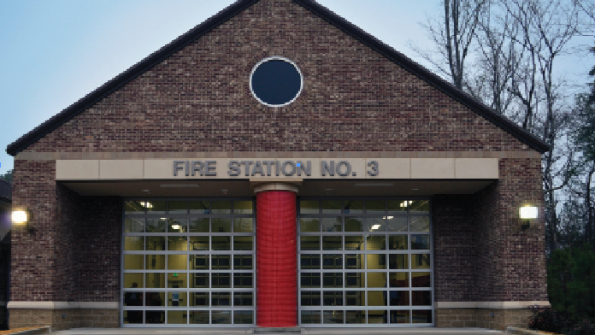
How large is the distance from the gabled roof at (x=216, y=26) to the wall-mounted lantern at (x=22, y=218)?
5.43ft

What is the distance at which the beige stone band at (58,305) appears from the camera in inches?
711

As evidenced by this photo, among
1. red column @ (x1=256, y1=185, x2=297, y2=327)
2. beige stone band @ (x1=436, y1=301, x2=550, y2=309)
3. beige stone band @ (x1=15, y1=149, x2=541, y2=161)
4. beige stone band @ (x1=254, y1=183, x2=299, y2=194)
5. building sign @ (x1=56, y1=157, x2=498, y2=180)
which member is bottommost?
beige stone band @ (x1=436, y1=301, x2=550, y2=309)

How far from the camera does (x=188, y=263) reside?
69.4 feet

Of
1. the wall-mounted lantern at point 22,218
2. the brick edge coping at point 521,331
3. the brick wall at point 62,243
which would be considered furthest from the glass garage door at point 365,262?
the wall-mounted lantern at point 22,218

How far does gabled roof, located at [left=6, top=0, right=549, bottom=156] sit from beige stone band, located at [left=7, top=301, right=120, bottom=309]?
4.08 metres

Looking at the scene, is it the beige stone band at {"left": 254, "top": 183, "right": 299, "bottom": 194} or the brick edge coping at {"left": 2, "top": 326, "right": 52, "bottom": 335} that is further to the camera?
the beige stone band at {"left": 254, "top": 183, "right": 299, "bottom": 194}

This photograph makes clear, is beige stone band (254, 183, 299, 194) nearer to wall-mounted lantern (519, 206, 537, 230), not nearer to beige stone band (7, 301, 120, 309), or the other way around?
beige stone band (7, 301, 120, 309)

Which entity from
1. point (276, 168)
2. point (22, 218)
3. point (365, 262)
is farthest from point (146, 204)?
point (365, 262)

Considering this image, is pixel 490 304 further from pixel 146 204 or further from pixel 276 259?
pixel 146 204

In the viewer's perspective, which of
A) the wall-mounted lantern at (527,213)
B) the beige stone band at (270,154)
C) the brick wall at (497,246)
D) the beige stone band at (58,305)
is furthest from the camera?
the beige stone band at (270,154)

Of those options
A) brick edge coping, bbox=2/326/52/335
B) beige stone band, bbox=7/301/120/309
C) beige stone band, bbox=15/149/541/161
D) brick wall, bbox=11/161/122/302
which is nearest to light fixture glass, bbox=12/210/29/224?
brick wall, bbox=11/161/122/302

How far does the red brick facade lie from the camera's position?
60.7 feet

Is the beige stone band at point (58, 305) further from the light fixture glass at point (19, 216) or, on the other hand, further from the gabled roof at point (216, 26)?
the gabled roof at point (216, 26)

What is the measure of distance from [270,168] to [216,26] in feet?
14.3
